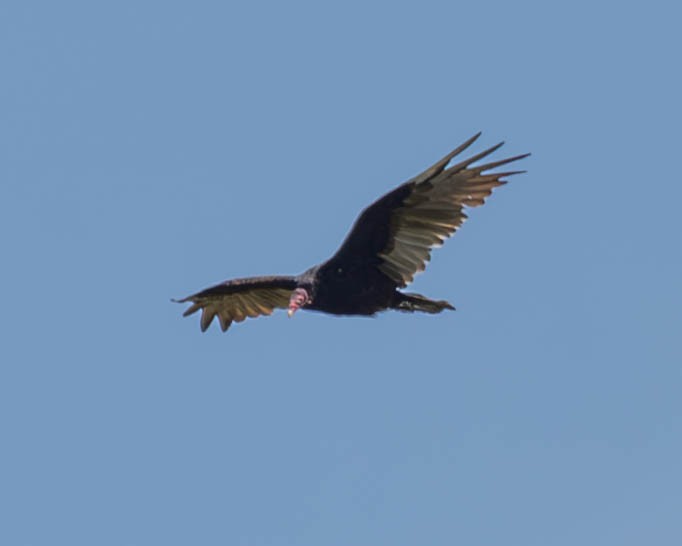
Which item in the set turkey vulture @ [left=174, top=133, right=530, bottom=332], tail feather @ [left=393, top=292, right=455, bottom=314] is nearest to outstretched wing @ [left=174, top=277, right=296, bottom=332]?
turkey vulture @ [left=174, top=133, right=530, bottom=332]

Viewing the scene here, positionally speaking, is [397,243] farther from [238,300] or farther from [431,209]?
[238,300]

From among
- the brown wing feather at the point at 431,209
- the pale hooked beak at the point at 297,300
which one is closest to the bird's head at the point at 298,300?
the pale hooked beak at the point at 297,300

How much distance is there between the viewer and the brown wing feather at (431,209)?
17.8m

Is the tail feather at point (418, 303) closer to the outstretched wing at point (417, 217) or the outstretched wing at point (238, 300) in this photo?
the outstretched wing at point (417, 217)

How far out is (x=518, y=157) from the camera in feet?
58.4

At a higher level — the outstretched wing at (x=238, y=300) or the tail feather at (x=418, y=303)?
the outstretched wing at (x=238, y=300)

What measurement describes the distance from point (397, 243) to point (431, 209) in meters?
0.54

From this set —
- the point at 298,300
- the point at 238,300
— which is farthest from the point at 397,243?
the point at 238,300

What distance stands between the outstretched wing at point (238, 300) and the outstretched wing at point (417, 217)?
67.7 inches

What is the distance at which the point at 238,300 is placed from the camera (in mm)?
21016

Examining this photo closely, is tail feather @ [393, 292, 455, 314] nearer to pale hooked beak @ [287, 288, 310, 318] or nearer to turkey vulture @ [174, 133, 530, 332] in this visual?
turkey vulture @ [174, 133, 530, 332]

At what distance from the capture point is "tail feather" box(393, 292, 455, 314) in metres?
18.9

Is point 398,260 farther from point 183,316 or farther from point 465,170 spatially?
point 183,316

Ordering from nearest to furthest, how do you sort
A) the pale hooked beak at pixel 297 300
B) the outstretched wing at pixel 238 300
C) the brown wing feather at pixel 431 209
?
the brown wing feather at pixel 431 209 < the pale hooked beak at pixel 297 300 < the outstretched wing at pixel 238 300
